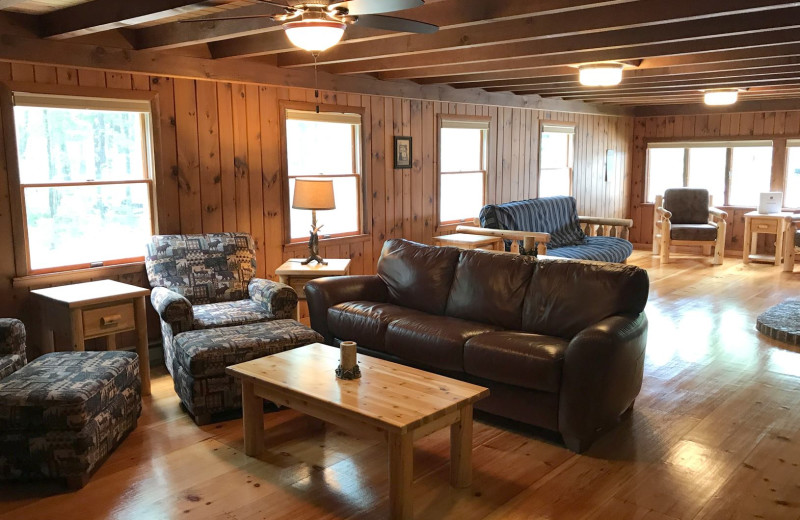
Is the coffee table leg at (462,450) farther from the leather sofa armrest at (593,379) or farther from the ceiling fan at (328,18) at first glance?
the ceiling fan at (328,18)

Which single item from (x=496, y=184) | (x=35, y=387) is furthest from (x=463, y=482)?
(x=496, y=184)

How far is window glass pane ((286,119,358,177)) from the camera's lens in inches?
214

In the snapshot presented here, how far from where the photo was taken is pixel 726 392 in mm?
3979

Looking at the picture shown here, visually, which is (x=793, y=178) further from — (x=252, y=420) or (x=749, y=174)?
(x=252, y=420)

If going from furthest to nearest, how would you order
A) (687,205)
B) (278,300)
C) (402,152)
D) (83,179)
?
1. (687,205)
2. (402,152)
3. (83,179)
4. (278,300)

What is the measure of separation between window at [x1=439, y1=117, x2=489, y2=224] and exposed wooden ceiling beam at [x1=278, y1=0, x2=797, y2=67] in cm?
220

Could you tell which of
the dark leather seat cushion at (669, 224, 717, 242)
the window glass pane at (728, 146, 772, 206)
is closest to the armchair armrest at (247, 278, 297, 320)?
the dark leather seat cushion at (669, 224, 717, 242)

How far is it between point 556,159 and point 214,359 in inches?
247

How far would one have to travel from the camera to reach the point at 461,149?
711 centimetres

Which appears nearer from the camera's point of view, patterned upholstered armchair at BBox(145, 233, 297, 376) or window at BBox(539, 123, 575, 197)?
patterned upholstered armchair at BBox(145, 233, 297, 376)

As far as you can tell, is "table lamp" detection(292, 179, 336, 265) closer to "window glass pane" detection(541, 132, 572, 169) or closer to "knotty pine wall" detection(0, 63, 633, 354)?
"knotty pine wall" detection(0, 63, 633, 354)

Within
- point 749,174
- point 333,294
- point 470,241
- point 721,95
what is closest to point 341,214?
point 470,241

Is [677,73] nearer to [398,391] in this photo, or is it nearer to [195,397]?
[398,391]

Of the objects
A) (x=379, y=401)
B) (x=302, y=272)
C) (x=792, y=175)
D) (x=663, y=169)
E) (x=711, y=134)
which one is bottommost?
(x=379, y=401)
